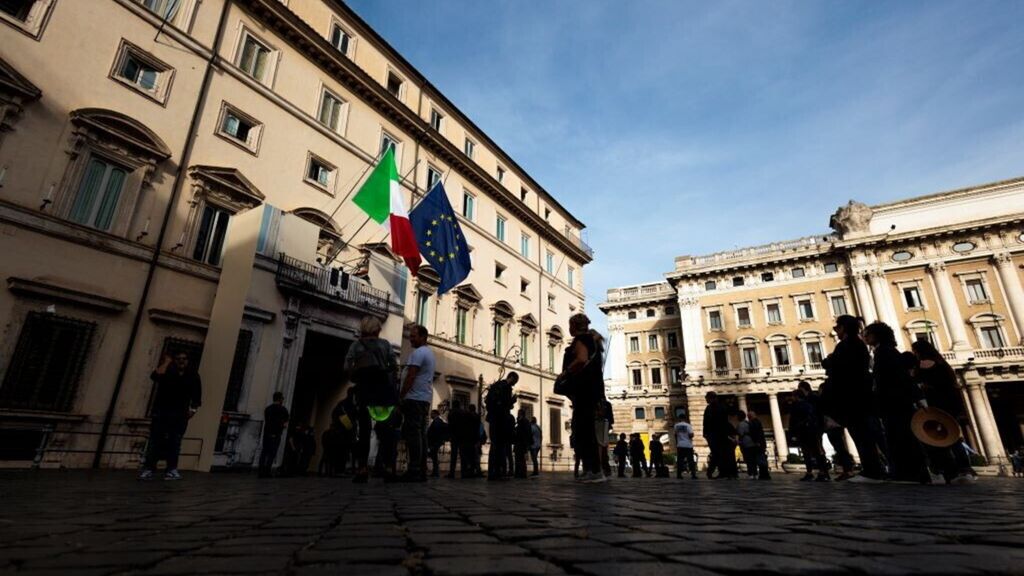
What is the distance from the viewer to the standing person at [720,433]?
10.3 m

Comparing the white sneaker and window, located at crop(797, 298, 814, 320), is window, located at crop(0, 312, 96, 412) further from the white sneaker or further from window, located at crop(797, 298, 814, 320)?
window, located at crop(797, 298, 814, 320)

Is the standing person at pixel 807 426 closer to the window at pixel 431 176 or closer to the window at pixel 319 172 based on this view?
the window at pixel 319 172

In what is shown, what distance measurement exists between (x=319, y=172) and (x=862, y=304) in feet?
123

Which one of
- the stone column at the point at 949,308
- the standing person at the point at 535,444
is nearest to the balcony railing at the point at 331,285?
the standing person at the point at 535,444

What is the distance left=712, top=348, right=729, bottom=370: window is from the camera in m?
39.9

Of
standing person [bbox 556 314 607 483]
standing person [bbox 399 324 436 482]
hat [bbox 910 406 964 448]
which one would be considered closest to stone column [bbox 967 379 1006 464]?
hat [bbox 910 406 964 448]

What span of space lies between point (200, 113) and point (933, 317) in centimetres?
4316

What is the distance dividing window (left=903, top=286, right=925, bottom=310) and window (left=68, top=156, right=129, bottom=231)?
4404 centimetres

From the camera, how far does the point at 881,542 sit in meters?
1.81

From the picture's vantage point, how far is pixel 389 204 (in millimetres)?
15305

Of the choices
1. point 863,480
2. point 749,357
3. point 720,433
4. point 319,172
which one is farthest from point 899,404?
point 749,357

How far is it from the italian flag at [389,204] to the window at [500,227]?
1028 centimetres

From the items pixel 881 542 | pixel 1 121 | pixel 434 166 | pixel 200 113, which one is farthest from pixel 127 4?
pixel 881 542

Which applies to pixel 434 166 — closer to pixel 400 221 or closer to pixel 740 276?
pixel 400 221
